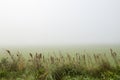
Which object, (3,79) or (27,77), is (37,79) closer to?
(27,77)

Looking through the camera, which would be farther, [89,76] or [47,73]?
[89,76]

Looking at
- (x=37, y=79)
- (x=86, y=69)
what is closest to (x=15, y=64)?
(x=37, y=79)

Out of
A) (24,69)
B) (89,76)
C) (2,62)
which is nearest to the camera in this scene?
(89,76)

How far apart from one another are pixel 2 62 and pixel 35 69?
174 cm

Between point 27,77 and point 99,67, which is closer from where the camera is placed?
point 27,77

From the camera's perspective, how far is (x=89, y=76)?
911 cm

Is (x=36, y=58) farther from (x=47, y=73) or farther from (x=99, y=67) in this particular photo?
(x=99, y=67)

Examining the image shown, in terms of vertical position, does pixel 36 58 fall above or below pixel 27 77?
above

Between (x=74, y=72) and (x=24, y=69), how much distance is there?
196cm

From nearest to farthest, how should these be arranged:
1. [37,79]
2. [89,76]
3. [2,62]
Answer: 1. [37,79]
2. [89,76]
3. [2,62]

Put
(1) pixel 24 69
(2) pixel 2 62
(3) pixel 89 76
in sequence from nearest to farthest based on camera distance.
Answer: (3) pixel 89 76 < (1) pixel 24 69 < (2) pixel 2 62

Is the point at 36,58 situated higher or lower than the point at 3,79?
higher

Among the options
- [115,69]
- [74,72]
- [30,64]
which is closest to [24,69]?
[30,64]

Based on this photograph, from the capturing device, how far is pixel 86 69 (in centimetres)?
954
